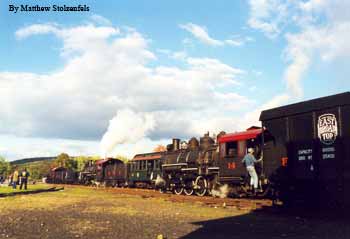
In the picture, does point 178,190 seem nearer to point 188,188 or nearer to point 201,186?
point 188,188

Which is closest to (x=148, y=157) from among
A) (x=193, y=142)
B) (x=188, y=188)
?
(x=193, y=142)

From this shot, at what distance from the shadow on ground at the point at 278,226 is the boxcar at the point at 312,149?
67 cm

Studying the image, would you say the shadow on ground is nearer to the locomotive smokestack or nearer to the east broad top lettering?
the east broad top lettering

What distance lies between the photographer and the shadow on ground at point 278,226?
9.20 meters

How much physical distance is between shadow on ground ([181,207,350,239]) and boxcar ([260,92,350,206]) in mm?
672

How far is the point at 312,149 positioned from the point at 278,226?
149 inches

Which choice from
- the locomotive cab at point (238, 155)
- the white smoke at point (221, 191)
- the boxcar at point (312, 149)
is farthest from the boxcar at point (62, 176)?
the boxcar at point (312, 149)

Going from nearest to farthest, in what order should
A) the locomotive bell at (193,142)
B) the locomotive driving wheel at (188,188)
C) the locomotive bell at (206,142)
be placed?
the locomotive driving wheel at (188,188) < the locomotive bell at (206,142) < the locomotive bell at (193,142)

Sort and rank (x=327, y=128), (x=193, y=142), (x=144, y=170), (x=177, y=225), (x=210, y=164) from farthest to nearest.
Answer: (x=144, y=170), (x=193, y=142), (x=210, y=164), (x=327, y=128), (x=177, y=225)

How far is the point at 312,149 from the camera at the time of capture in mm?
13188

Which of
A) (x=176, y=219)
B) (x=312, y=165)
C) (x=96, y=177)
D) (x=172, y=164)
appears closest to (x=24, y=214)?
(x=176, y=219)

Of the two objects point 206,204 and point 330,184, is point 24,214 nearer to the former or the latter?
point 206,204

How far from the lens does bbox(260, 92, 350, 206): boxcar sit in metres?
12.1

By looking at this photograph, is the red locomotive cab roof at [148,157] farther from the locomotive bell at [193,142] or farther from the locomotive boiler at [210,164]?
the locomotive bell at [193,142]
